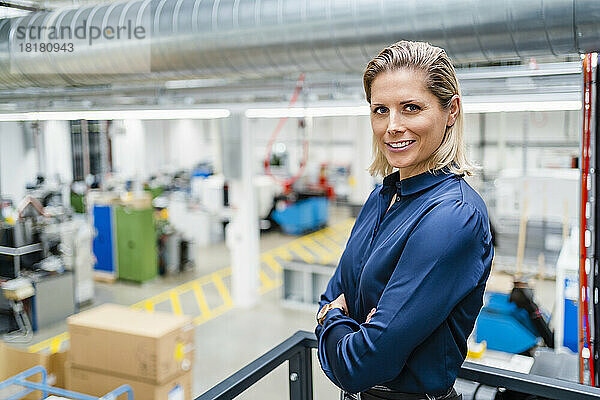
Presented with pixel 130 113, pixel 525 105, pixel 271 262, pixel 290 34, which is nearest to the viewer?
pixel 290 34

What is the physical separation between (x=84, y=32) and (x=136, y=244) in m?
6.40

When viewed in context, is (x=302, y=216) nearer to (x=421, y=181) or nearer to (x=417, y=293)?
(x=421, y=181)

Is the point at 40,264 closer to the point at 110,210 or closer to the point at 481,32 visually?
the point at 110,210

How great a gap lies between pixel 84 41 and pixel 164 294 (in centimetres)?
615

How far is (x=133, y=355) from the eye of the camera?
408 centimetres

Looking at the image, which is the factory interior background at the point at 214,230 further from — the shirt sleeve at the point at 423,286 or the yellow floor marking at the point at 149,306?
the shirt sleeve at the point at 423,286

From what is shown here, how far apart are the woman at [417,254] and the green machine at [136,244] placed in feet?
26.8

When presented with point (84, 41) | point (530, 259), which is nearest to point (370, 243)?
point (84, 41)

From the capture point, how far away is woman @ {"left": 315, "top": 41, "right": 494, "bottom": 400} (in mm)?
1235

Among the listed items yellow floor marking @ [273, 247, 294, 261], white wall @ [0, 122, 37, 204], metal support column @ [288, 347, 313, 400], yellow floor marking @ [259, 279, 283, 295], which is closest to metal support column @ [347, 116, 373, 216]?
yellow floor marking @ [273, 247, 294, 261]

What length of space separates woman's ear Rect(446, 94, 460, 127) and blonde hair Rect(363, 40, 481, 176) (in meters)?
0.01

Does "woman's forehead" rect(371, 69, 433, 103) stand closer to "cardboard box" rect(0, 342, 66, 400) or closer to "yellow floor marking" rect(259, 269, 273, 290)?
"cardboard box" rect(0, 342, 66, 400)

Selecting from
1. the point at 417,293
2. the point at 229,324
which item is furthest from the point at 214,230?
the point at 417,293

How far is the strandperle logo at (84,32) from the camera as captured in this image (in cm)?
309
